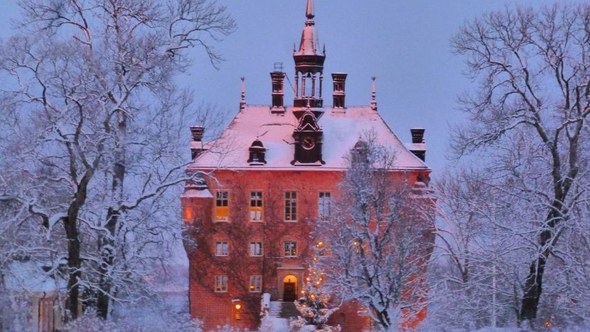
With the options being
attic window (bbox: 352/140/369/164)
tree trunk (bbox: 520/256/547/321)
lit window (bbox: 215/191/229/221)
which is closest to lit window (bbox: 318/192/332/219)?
lit window (bbox: 215/191/229/221)

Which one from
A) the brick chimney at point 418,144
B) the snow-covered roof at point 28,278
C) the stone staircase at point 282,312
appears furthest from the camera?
the brick chimney at point 418,144

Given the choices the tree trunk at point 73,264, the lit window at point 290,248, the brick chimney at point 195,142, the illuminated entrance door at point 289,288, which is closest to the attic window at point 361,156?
the lit window at point 290,248

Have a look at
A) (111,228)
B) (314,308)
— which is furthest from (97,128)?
(314,308)

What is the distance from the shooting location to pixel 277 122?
48.9 m

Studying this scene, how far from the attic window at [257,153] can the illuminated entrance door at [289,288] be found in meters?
6.07

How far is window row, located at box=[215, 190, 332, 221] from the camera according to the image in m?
46.6

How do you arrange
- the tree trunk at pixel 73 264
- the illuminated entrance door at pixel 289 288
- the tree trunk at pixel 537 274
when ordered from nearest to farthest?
the tree trunk at pixel 537 274 < the tree trunk at pixel 73 264 < the illuminated entrance door at pixel 289 288

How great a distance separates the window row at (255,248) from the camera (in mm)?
46719

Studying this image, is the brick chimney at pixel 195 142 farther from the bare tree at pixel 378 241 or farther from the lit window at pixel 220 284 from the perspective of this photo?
the bare tree at pixel 378 241

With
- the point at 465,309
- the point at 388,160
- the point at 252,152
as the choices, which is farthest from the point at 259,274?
the point at 465,309

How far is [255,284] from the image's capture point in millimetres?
→ 46625

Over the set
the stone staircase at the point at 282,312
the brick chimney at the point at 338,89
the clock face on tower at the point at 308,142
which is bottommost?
the stone staircase at the point at 282,312

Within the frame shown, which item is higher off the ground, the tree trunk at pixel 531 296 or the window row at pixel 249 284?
the tree trunk at pixel 531 296

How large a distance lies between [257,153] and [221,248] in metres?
5.19
